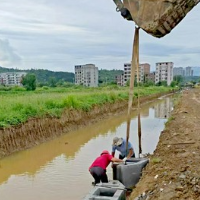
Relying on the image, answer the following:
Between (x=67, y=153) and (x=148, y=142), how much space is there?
4036 mm

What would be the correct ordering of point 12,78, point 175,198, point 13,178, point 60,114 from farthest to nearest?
1. point 12,78
2. point 60,114
3. point 13,178
4. point 175,198

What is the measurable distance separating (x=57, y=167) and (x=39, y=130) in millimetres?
4111

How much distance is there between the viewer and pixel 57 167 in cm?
1073

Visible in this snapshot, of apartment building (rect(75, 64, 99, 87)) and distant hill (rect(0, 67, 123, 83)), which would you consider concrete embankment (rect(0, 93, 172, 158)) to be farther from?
apartment building (rect(75, 64, 99, 87))

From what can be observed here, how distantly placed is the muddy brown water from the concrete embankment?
0.33 metres

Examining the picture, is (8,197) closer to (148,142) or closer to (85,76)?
(148,142)

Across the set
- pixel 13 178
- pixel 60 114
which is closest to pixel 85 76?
pixel 60 114

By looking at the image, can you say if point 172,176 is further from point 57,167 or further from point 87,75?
point 87,75

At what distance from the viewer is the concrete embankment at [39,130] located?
12.1 m

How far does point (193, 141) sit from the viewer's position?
9820 millimetres

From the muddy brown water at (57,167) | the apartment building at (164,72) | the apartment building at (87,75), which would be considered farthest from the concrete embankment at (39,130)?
the apartment building at (164,72)

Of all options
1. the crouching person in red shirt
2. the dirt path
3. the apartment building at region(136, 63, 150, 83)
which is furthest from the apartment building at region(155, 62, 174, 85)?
the crouching person in red shirt

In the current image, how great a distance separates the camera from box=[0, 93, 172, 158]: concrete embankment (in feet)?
39.6

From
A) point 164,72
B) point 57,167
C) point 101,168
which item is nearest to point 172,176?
point 101,168
